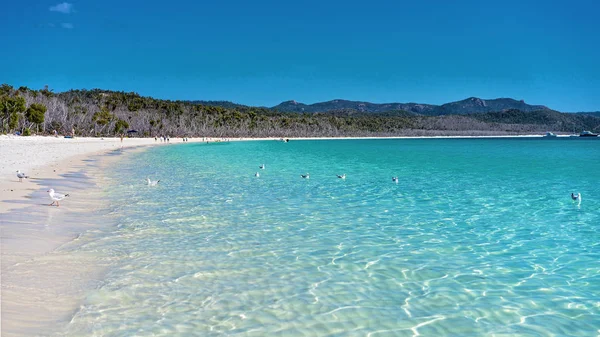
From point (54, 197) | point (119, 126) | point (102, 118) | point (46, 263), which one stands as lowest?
point (46, 263)

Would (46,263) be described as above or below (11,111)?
below

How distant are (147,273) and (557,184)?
20903mm

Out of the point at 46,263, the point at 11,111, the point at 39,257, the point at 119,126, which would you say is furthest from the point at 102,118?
the point at 46,263

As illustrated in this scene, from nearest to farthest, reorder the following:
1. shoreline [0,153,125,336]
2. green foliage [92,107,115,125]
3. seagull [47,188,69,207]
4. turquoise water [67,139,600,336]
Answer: shoreline [0,153,125,336] → turquoise water [67,139,600,336] → seagull [47,188,69,207] → green foliage [92,107,115,125]

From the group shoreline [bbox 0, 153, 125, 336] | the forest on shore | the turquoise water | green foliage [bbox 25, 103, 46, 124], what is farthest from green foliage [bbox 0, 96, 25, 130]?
shoreline [bbox 0, 153, 125, 336]

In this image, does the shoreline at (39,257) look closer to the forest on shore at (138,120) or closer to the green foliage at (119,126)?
the forest on shore at (138,120)

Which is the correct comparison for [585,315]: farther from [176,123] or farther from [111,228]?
[176,123]

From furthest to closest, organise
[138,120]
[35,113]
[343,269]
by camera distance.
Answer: [138,120] < [35,113] < [343,269]

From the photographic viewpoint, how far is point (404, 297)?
6391 millimetres

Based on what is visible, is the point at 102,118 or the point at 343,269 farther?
the point at 102,118

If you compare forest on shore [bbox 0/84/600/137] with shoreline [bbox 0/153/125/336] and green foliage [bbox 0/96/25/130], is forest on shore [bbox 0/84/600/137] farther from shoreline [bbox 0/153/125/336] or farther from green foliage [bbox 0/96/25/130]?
shoreline [bbox 0/153/125/336]

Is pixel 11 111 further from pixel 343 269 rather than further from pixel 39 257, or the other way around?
pixel 343 269

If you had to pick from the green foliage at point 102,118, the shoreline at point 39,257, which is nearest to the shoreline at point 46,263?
the shoreline at point 39,257

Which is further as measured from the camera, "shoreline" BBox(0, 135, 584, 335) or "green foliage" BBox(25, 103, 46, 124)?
"green foliage" BBox(25, 103, 46, 124)
